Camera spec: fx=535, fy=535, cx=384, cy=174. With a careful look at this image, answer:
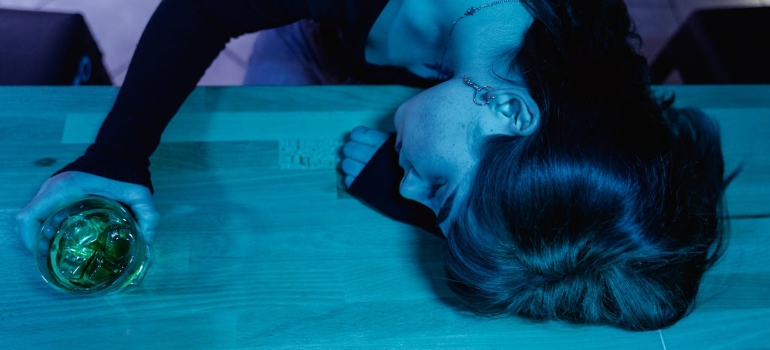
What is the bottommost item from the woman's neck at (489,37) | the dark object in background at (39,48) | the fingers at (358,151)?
the fingers at (358,151)

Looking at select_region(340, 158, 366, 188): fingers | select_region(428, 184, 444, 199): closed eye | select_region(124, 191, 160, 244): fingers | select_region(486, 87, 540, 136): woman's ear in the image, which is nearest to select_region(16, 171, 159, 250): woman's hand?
select_region(124, 191, 160, 244): fingers

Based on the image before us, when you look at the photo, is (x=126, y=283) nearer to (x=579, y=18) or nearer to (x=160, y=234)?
(x=160, y=234)

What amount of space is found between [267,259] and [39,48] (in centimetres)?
60

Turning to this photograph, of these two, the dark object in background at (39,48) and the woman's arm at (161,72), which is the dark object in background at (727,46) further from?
the dark object in background at (39,48)

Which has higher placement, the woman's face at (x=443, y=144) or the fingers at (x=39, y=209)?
the woman's face at (x=443, y=144)

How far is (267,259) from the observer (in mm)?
794

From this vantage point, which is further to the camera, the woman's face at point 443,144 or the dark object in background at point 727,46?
the dark object in background at point 727,46

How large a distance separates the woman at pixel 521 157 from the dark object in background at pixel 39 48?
0.93 ft

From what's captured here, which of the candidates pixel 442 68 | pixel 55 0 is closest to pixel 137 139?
pixel 442 68

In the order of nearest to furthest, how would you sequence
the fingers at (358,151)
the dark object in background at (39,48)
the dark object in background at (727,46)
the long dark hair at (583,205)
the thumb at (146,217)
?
the long dark hair at (583,205) < the thumb at (146,217) < the fingers at (358,151) < the dark object in background at (39,48) < the dark object in background at (727,46)

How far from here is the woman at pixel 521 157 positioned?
642 mm

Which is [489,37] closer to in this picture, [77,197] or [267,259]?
[267,259]

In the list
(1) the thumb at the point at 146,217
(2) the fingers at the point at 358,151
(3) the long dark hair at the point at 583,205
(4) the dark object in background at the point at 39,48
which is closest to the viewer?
(3) the long dark hair at the point at 583,205

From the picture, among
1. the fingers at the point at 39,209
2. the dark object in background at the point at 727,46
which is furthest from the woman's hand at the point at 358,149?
the dark object in background at the point at 727,46
